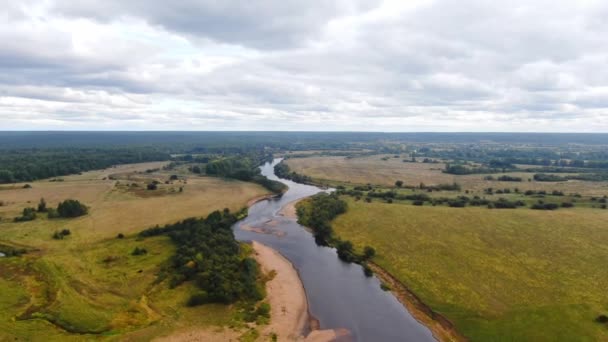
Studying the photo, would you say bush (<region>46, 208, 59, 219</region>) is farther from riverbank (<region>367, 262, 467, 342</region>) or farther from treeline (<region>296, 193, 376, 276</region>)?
riverbank (<region>367, 262, 467, 342</region>)

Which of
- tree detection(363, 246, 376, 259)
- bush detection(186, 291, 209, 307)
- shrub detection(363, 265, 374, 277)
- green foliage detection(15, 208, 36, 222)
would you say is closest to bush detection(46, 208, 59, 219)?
green foliage detection(15, 208, 36, 222)

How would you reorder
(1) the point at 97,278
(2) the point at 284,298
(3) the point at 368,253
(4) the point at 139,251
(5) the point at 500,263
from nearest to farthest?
1. (2) the point at 284,298
2. (1) the point at 97,278
3. (5) the point at 500,263
4. (4) the point at 139,251
5. (3) the point at 368,253

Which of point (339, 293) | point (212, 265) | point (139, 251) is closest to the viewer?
point (339, 293)

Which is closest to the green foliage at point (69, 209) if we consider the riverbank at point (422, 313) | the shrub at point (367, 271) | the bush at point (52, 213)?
the bush at point (52, 213)

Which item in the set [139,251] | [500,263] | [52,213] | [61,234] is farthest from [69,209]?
[500,263]

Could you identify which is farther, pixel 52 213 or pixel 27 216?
pixel 52 213

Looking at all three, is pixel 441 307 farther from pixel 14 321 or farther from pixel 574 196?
pixel 574 196

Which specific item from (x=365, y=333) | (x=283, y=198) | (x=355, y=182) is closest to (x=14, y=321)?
(x=365, y=333)

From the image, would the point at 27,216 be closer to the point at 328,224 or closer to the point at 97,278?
the point at 97,278
